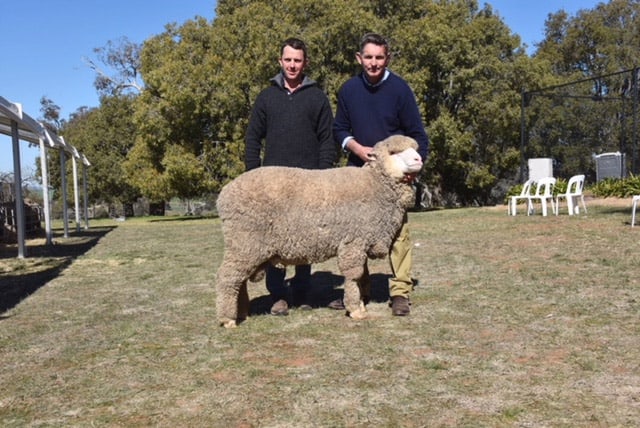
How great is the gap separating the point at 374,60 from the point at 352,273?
1.72m

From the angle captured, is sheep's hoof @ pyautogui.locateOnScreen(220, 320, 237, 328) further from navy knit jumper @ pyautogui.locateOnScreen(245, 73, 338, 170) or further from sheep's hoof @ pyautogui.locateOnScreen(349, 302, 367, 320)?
navy knit jumper @ pyautogui.locateOnScreen(245, 73, 338, 170)

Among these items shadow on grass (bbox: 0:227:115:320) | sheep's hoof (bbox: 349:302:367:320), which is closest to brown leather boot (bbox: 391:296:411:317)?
sheep's hoof (bbox: 349:302:367:320)

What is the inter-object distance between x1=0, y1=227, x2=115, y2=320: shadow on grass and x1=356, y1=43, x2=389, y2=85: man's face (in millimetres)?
3754

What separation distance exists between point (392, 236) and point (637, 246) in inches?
184

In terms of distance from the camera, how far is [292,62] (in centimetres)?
459

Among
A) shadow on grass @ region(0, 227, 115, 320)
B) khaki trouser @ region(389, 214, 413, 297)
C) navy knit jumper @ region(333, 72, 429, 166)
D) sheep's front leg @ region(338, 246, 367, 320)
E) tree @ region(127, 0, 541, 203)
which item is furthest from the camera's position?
tree @ region(127, 0, 541, 203)

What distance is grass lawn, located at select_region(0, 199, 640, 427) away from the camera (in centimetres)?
271

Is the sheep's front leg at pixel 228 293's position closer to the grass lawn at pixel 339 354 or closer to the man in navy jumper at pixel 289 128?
the grass lawn at pixel 339 354

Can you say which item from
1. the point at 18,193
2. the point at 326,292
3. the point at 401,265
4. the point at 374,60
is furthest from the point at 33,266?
the point at 374,60

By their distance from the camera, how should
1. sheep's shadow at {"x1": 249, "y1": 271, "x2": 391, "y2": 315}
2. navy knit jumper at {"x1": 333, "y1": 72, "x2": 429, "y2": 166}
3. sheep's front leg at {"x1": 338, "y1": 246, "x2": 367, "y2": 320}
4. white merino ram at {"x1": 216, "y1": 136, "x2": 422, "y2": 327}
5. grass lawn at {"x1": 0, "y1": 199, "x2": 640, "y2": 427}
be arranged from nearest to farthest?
1. grass lawn at {"x1": 0, "y1": 199, "x2": 640, "y2": 427}
2. white merino ram at {"x1": 216, "y1": 136, "x2": 422, "y2": 327}
3. sheep's front leg at {"x1": 338, "y1": 246, "x2": 367, "y2": 320}
4. navy knit jumper at {"x1": 333, "y1": 72, "x2": 429, "y2": 166}
5. sheep's shadow at {"x1": 249, "y1": 271, "x2": 391, "y2": 315}

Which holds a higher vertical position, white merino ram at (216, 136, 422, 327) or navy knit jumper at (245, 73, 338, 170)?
navy knit jumper at (245, 73, 338, 170)

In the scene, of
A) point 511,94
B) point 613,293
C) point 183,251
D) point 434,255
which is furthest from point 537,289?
point 511,94

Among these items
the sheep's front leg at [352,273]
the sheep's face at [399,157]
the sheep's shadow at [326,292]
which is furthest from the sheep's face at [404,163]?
the sheep's shadow at [326,292]

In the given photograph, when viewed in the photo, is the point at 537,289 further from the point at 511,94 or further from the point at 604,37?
the point at 604,37
